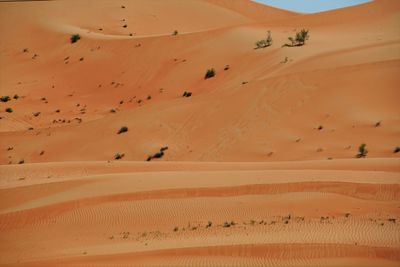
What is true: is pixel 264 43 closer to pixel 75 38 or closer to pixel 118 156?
pixel 118 156

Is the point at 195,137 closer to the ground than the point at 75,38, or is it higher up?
closer to the ground

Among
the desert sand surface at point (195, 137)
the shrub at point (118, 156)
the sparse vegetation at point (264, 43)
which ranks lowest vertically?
the shrub at point (118, 156)

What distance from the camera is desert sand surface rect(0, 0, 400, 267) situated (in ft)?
39.8

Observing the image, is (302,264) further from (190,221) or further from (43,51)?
(43,51)

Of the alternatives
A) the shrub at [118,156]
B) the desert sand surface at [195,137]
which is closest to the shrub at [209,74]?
the desert sand surface at [195,137]

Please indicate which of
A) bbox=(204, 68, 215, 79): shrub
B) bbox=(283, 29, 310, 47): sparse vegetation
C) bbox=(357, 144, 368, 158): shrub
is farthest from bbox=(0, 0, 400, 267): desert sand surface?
bbox=(283, 29, 310, 47): sparse vegetation

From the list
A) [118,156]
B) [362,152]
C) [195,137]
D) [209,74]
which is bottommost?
[118,156]

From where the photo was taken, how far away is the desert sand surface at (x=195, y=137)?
12.1 meters

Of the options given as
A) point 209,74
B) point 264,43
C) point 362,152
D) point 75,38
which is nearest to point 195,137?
point 362,152

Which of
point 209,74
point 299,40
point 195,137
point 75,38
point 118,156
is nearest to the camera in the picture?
point 118,156

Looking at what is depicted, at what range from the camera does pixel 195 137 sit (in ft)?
91.0

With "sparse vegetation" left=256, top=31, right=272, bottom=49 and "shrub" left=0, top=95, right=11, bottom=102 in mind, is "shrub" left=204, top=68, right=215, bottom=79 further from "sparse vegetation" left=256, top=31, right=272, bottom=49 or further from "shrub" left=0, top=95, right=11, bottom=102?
"shrub" left=0, top=95, right=11, bottom=102

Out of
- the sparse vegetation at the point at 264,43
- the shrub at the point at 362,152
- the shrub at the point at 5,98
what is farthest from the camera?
the shrub at the point at 5,98

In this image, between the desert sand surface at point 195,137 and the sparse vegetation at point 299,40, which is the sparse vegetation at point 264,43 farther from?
the sparse vegetation at point 299,40
